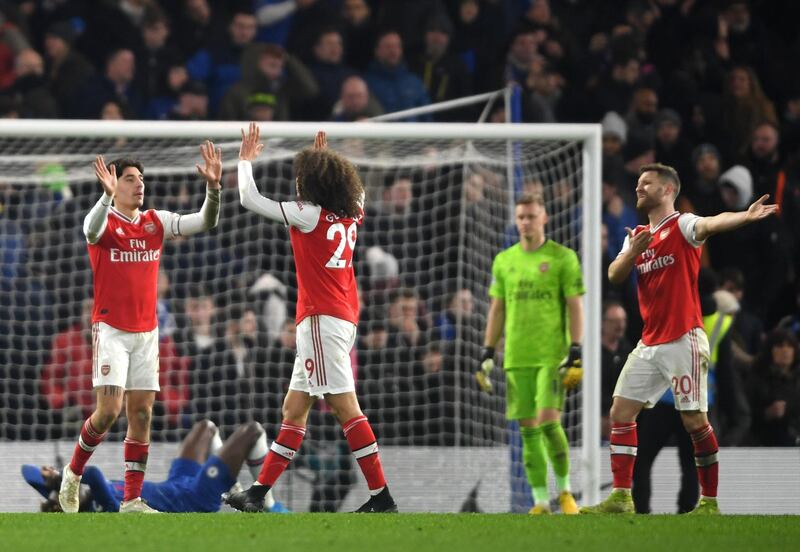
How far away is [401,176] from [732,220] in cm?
519

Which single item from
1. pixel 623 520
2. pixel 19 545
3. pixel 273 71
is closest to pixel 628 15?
pixel 273 71

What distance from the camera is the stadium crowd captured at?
11016 mm

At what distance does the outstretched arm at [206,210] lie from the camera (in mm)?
7660

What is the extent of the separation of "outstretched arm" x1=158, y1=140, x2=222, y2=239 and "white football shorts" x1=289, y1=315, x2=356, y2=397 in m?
0.90

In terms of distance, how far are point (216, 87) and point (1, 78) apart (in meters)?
2.09

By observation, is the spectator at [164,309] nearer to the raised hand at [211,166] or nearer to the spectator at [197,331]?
the spectator at [197,331]

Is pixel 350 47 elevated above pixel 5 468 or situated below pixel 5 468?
above

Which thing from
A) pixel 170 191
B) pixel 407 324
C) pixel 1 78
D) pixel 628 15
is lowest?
pixel 407 324

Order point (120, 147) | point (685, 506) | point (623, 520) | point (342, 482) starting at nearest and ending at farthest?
point (623, 520), point (685, 506), point (342, 482), point (120, 147)

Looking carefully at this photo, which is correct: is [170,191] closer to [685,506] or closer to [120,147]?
[120,147]

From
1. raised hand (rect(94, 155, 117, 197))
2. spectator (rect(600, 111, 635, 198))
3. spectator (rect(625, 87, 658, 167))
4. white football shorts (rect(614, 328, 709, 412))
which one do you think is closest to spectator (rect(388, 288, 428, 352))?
spectator (rect(600, 111, 635, 198))

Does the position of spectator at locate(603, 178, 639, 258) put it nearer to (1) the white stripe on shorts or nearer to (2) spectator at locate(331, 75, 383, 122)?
(2) spectator at locate(331, 75, 383, 122)

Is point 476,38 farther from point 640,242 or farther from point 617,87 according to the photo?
point 640,242

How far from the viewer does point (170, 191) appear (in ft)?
39.7
